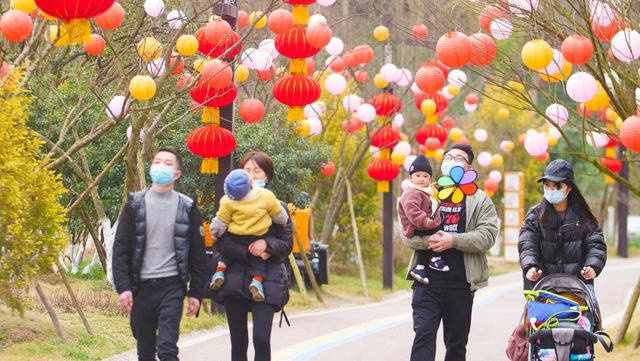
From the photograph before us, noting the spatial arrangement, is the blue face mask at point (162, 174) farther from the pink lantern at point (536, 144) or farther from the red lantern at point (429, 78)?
the pink lantern at point (536, 144)

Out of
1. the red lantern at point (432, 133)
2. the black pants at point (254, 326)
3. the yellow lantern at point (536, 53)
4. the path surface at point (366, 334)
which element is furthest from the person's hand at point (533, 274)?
the red lantern at point (432, 133)

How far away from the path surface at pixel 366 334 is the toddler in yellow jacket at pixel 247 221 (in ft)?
10.0

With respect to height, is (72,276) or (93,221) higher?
(93,221)

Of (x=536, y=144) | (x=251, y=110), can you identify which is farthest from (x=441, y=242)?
(x=536, y=144)

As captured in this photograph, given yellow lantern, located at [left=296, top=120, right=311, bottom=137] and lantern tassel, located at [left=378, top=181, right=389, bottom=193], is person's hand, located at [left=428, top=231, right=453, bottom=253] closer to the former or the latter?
yellow lantern, located at [left=296, top=120, right=311, bottom=137]

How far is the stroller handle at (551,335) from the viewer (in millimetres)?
5281

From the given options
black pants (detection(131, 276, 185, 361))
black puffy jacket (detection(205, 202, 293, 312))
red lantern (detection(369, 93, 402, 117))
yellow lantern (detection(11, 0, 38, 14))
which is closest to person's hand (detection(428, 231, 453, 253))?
black puffy jacket (detection(205, 202, 293, 312))

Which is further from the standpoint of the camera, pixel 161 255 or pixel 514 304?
pixel 514 304

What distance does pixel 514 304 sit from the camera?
55.0 feet

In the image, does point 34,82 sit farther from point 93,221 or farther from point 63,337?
point 63,337

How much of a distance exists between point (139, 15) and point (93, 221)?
4.03m

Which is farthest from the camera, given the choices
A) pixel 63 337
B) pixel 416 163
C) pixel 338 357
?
pixel 338 357

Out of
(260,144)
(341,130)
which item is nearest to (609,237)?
(341,130)

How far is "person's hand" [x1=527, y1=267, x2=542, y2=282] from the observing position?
588cm
